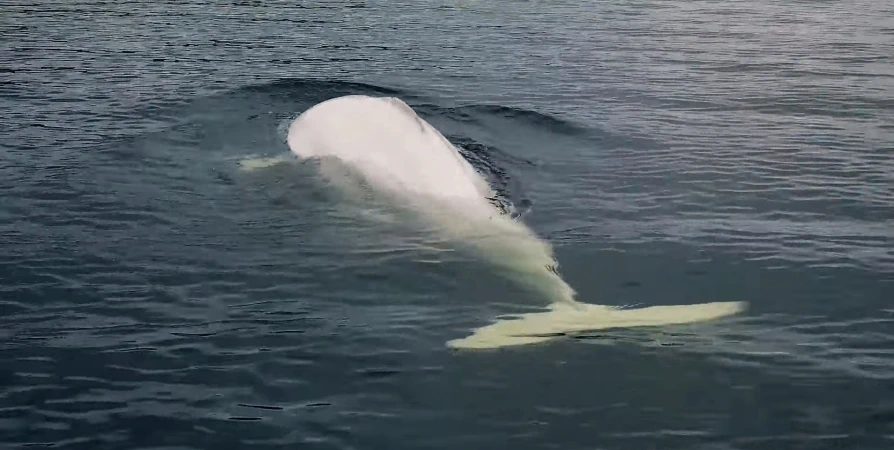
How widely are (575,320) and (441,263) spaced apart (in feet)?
8.29

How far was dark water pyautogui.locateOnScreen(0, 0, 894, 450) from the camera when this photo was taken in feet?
33.9

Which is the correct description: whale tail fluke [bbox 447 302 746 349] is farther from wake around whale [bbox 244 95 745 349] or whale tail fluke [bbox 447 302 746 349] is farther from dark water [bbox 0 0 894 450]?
dark water [bbox 0 0 894 450]

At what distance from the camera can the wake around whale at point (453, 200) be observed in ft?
40.3

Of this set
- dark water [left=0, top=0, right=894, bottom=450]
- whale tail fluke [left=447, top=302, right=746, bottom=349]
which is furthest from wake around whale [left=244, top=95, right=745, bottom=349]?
dark water [left=0, top=0, right=894, bottom=450]

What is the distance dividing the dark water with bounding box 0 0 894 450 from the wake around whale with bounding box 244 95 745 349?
1.06 feet

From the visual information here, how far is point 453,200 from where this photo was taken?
15.9 meters

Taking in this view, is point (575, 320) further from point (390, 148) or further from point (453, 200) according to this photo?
point (390, 148)

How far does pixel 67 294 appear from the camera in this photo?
43.2 feet

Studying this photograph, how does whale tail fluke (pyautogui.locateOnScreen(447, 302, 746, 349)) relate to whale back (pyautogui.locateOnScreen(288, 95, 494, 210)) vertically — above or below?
below

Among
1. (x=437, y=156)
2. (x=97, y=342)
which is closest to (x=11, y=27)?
(x=437, y=156)

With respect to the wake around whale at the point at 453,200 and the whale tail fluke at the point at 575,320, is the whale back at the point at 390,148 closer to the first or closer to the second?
the wake around whale at the point at 453,200

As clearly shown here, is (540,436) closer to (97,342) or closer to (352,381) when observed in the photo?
(352,381)

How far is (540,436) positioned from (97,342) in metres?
5.24

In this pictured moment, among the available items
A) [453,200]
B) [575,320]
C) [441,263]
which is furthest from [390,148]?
[575,320]
